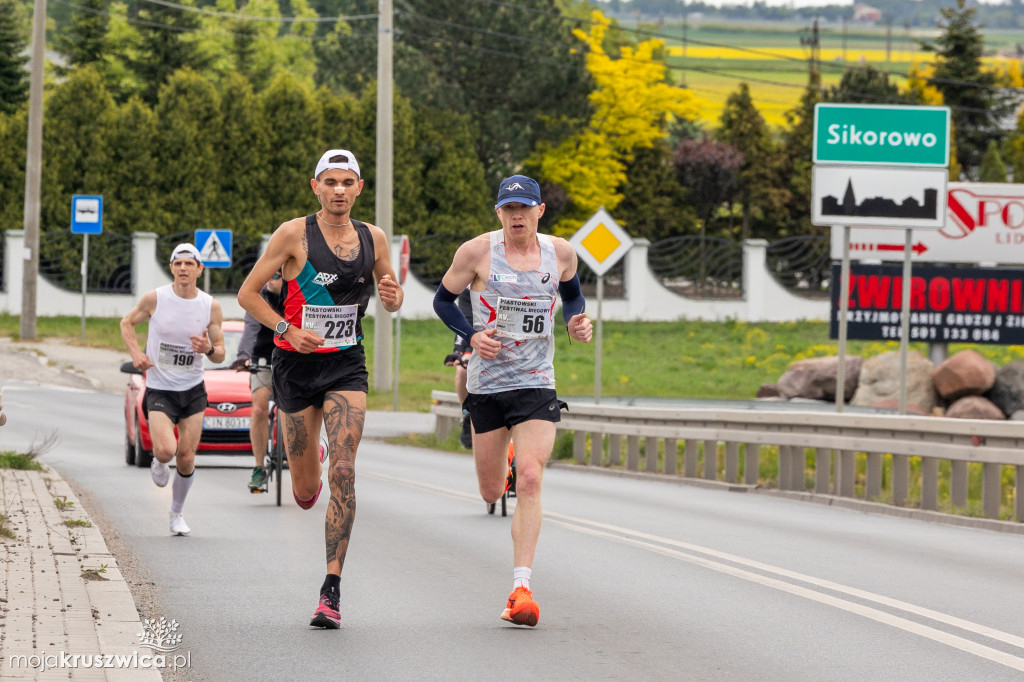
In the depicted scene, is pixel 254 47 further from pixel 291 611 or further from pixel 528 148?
pixel 291 611

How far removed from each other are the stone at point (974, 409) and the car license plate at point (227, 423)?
1137 centimetres

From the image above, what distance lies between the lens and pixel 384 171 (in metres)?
30.3

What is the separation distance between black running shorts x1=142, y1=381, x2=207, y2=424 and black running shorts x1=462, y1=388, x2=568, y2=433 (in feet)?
11.7

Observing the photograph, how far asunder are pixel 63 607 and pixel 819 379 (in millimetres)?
20629

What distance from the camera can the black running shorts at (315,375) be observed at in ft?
26.9

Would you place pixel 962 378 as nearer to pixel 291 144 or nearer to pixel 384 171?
pixel 384 171

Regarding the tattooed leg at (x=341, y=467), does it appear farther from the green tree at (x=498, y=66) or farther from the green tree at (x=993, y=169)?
the green tree at (x=993, y=169)

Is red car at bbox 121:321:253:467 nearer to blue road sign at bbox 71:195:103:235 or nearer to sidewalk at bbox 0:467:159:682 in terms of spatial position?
sidewalk at bbox 0:467:159:682

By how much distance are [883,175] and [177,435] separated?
8.99 meters

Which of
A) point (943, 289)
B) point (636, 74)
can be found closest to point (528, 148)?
point (636, 74)

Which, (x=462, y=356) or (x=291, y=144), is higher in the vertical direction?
(x=291, y=144)

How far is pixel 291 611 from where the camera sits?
8477 mm

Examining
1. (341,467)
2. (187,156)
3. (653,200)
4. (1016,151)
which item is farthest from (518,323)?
(1016,151)

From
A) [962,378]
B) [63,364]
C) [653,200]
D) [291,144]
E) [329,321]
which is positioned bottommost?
[63,364]
